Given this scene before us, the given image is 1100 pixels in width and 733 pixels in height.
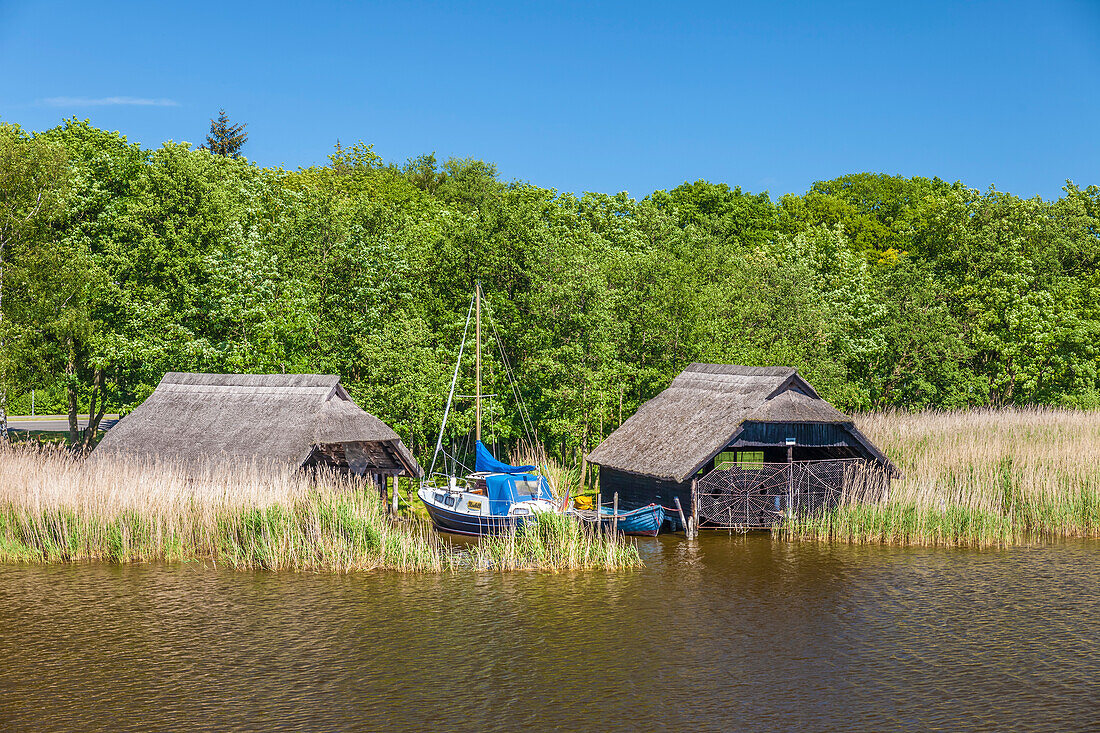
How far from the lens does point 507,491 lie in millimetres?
28375

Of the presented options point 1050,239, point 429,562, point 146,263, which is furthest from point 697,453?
point 1050,239

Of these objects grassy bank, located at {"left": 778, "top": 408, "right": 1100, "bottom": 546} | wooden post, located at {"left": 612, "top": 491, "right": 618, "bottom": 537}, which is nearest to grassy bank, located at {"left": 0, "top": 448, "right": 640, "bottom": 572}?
wooden post, located at {"left": 612, "top": 491, "right": 618, "bottom": 537}

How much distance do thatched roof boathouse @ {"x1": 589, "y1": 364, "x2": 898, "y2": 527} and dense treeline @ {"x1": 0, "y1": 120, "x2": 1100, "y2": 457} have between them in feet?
26.3

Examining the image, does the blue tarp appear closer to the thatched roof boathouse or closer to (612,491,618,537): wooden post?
(612,491,618,537): wooden post

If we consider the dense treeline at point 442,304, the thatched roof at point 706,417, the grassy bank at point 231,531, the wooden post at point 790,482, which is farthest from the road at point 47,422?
the wooden post at point 790,482

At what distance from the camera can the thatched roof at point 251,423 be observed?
2785 cm

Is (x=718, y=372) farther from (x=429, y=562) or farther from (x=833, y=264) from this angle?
(x=833, y=264)

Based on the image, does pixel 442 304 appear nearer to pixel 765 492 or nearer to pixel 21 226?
pixel 21 226

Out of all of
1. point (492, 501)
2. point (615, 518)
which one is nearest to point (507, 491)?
point (492, 501)

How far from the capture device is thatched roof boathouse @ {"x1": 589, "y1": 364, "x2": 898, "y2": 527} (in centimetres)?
2841

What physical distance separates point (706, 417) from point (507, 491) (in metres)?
6.45

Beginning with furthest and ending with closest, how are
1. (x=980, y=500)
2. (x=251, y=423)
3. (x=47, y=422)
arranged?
(x=47, y=422)
(x=251, y=423)
(x=980, y=500)

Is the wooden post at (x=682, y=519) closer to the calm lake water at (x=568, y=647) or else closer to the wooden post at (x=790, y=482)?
the wooden post at (x=790, y=482)

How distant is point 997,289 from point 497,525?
29.9m
